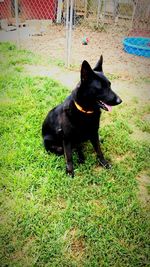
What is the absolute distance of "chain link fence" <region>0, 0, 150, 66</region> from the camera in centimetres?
800

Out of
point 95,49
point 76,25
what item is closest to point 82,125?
point 95,49

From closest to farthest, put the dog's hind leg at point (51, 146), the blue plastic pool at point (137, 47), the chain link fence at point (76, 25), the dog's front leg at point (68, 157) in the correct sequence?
the dog's front leg at point (68, 157), the dog's hind leg at point (51, 146), the blue plastic pool at point (137, 47), the chain link fence at point (76, 25)

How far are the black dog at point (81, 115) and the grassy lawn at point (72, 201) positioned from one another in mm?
227

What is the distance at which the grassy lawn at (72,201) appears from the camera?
2152mm

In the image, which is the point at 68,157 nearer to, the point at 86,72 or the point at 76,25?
the point at 86,72

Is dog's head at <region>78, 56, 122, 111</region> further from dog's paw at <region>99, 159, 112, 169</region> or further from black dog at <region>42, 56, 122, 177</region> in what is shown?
dog's paw at <region>99, 159, 112, 169</region>

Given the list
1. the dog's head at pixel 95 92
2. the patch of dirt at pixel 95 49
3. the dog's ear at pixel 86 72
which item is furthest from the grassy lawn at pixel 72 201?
the patch of dirt at pixel 95 49

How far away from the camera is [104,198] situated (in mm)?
2693

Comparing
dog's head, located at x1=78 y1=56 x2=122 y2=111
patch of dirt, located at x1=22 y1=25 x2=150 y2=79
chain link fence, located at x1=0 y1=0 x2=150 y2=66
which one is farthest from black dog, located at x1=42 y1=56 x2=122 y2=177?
chain link fence, located at x1=0 y1=0 x2=150 y2=66

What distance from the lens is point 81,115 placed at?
273 cm

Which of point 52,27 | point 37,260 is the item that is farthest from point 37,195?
point 52,27

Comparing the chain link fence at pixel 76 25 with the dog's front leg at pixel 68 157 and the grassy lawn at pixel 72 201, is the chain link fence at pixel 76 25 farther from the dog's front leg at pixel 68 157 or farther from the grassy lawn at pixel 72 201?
the dog's front leg at pixel 68 157

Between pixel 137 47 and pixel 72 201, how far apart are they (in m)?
6.04

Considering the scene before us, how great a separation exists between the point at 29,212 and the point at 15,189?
0.39 meters
